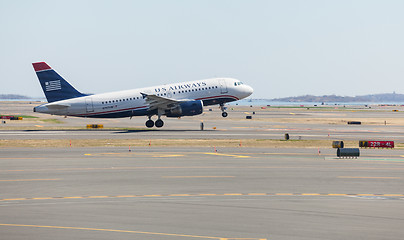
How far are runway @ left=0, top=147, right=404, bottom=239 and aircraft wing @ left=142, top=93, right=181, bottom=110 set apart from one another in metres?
26.0

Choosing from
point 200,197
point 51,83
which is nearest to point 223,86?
point 51,83

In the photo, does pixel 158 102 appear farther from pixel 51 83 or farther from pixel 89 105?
pixel 51 83

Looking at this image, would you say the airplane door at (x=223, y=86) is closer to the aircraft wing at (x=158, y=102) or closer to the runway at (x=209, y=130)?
the runway at (x=209, y=130)

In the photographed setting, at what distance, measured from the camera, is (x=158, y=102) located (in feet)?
210

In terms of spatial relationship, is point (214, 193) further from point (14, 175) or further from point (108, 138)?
point (108, 138)

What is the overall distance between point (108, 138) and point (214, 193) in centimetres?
3271

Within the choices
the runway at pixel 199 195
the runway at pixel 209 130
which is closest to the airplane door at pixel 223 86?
the runway at pixel 209 130

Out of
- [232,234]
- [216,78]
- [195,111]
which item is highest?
[216,78]

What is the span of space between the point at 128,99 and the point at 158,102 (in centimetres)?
408

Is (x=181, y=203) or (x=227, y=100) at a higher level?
(x=227, y=100)

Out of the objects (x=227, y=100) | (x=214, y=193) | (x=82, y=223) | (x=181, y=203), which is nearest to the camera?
(x=82, y=223)

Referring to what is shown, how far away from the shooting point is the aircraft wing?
62.8 meters

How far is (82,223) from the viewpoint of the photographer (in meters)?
17.1

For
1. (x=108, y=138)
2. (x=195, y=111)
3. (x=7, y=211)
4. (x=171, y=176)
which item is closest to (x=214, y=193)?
(x=171, y=176)
